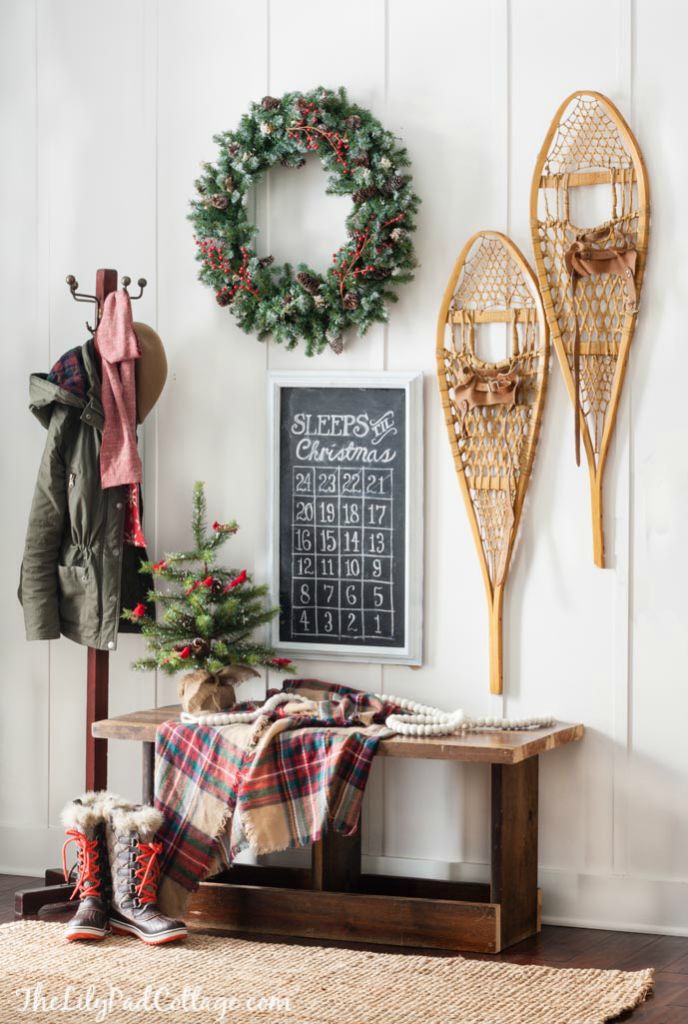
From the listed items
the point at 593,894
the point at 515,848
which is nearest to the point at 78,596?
the point at 515,848

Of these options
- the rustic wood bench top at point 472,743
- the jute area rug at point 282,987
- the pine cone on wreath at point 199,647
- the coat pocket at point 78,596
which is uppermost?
the coat pocket at point 78,596

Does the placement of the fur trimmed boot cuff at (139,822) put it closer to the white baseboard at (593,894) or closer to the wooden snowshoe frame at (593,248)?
the white baseboard at (593,894)

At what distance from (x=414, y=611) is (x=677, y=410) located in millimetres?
926

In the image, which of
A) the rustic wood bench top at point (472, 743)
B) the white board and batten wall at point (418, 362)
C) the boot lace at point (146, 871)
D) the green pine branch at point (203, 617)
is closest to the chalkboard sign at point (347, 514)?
the white board and batten wall at point (418, 362)

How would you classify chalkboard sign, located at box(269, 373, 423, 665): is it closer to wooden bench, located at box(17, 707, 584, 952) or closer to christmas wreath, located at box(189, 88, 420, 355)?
christmas wreath, located at box(189, 88, 420, 355)

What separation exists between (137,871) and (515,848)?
38.7 inches

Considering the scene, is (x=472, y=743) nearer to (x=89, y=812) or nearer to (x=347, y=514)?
(x=347, y=514)

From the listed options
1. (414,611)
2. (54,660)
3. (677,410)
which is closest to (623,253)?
(677,410)

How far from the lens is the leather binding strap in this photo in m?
3.73

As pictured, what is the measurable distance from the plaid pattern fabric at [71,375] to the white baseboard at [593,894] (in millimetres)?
1497

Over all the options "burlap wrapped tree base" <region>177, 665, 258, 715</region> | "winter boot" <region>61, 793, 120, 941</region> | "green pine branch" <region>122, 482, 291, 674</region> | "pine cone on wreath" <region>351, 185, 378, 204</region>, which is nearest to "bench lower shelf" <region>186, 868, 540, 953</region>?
"winter boot" <region>61, 793, 120, 941</region>

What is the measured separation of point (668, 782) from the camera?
3.75 meters

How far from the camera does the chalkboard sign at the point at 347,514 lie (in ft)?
13.2

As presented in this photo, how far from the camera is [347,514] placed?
4.09 metres
